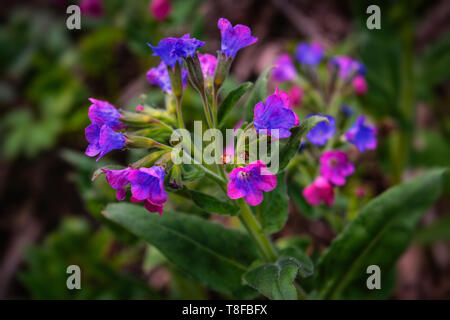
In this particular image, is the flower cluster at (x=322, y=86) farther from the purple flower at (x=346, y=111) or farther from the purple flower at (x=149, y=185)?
the purple flower at (x=149, y=185)

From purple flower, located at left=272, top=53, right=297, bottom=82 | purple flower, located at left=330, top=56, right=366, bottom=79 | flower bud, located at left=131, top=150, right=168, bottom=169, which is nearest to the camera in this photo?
flower bud, located at left=131, top=150, right=168, bottom=169

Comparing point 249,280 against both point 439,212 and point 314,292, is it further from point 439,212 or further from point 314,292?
point 439,212

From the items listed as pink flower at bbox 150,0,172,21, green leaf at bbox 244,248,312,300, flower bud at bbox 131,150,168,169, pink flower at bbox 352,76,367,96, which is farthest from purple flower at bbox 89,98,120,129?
pink flower at bbox 150,0,172,21

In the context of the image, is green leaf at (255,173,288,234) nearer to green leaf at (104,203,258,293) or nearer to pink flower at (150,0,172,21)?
green leaf at (104,203,258,293)

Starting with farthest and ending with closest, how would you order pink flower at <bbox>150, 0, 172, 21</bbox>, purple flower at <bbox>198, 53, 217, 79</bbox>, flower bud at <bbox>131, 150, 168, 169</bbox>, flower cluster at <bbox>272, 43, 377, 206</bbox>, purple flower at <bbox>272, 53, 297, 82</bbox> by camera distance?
1. pink flower at <bbox>150, 0, 172, 21</bbox>
2. purple flower at <bbox>272, 53, 297, 82</bbox>
3. flower cluster at <bbox>272, 43, 377, 206</bbox>
4. purple flower at <bbox>198, 53, 217, 79</bbox>
5. flower bud at <bbox>131, 150, 168, 169</bbox>

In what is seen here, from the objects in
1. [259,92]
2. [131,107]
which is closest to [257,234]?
[259,92]

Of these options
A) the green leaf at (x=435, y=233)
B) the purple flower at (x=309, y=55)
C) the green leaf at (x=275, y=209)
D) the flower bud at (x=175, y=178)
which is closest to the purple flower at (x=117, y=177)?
the flower bud at (x=175, y=178)
